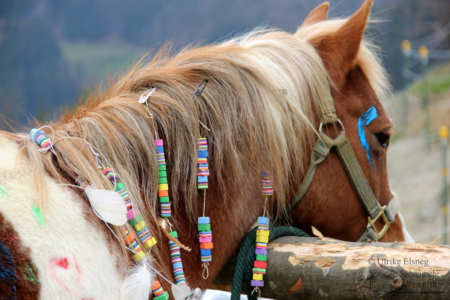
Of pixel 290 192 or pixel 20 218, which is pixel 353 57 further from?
pixel 20 218

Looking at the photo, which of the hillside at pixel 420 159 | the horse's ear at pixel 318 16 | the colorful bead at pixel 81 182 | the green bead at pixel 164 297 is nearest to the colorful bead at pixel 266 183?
the green bead at pixel 164 297

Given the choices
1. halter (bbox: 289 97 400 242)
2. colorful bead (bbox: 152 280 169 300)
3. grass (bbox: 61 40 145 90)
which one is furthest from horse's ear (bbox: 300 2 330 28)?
grass (bbox: 61 40 145 90)

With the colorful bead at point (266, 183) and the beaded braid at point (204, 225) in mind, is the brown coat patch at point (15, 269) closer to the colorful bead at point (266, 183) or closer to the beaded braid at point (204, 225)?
the beaded braid at point (204, 225)

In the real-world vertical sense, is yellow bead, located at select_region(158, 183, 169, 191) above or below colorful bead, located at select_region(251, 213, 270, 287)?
above

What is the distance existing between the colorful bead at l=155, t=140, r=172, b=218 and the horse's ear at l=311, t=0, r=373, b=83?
0.78 metres

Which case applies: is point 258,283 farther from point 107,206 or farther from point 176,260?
point 107,206

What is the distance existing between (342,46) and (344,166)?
1.58 ft

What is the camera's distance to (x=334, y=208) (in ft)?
4.36

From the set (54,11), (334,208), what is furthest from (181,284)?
(54,11)

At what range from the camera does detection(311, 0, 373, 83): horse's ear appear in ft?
4.39

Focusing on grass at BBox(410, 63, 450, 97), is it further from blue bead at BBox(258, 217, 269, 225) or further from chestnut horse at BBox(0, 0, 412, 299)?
blue bead at BBox(258, 217, 269, 225)

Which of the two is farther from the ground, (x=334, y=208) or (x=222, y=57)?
(x=222, y=57)

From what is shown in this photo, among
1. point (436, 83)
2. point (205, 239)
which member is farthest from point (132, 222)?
point (436, 83)

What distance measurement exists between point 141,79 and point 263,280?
28.8 inches
